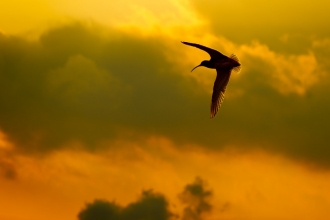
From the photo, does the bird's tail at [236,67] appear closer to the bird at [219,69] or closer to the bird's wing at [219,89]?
the bird at [219,69]

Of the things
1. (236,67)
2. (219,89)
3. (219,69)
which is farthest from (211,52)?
(219,89)

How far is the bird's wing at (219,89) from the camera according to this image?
32000 millimetres

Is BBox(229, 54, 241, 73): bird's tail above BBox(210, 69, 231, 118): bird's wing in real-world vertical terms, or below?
above

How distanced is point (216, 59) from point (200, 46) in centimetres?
238

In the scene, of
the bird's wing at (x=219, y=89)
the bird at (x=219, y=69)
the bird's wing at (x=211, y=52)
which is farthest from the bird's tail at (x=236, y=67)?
the bird's wing at (x=211, y=52)

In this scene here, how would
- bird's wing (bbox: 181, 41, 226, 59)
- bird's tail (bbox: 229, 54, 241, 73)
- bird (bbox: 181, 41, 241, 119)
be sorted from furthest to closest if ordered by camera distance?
bird's tail (bbox: 229, 54, 241, 73)
bird (bbox: 181, 41, 241, 119)
bird's wing (bbox: 181, 41, 226, 59)

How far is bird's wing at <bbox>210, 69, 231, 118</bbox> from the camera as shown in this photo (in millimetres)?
32000

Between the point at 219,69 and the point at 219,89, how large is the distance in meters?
1.23

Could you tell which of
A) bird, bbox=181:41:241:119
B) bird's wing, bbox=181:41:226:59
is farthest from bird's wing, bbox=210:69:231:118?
bird's wing, bbox=181:41:226:59

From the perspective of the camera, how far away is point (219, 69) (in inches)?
1249

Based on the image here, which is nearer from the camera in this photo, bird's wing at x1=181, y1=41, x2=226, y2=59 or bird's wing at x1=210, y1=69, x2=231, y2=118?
bird's wing at x1=181, y1=41, x2=226, y2=59

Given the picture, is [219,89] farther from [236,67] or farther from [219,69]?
[236,67]

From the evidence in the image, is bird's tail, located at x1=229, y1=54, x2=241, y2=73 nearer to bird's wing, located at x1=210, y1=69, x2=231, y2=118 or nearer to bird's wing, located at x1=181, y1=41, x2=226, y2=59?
bird's wing, located at x1=210, y1=69, x2=231, y2=118

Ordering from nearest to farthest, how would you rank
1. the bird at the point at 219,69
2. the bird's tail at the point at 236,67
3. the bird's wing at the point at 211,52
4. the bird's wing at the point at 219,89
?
the bird's wing at the point at 211,52
the bird at the point at 219,69
the bird's tail at the point at 236,67
the bird's wing at the point at 219,89
